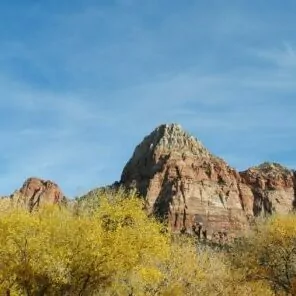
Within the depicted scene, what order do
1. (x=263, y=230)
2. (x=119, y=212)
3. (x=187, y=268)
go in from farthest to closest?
(x=263, y=230) < (x=187, y=268) < (x=119, y=212)

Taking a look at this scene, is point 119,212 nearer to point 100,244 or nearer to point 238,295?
point 100,244

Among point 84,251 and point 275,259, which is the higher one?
point 275,259

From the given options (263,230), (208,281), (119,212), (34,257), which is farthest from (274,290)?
(34,257)

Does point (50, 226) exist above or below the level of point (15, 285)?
above

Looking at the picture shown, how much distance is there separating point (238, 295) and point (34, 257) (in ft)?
70.9

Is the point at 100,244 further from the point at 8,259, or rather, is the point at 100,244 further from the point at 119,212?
the point at 8,259

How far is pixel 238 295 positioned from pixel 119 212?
17.0 meters

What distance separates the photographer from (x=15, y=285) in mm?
40031

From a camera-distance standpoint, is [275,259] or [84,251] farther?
[275,259]

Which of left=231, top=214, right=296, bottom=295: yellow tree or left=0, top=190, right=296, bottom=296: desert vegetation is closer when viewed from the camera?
left=0, top=190, right=296, bottom=296: desert vegetation

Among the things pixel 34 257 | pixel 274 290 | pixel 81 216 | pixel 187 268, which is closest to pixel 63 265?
pixel 34 257

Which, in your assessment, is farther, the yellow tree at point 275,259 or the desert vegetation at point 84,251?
the yellow tree at point 275,259

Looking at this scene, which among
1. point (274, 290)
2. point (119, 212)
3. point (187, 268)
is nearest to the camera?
point (119, 212)

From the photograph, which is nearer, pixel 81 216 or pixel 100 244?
pixel 100 244
